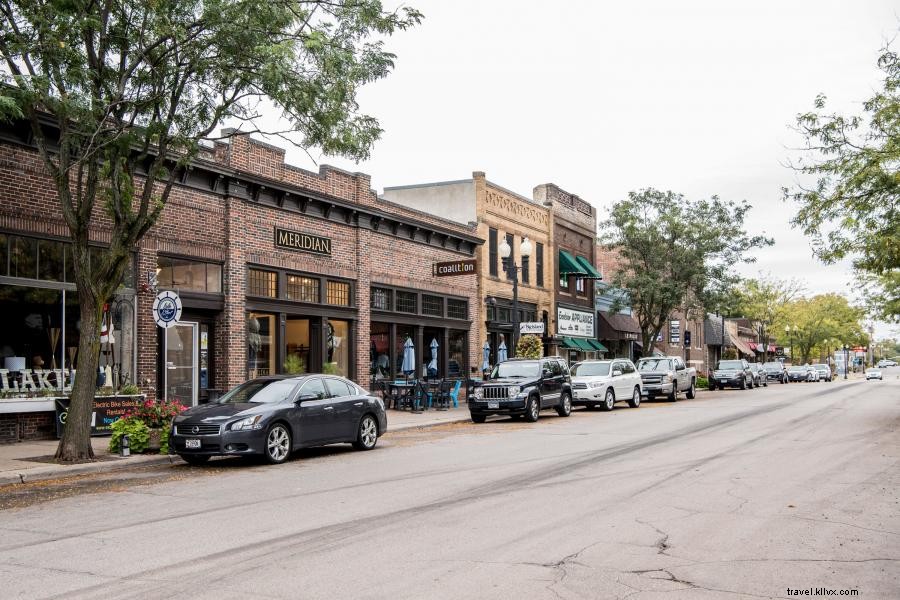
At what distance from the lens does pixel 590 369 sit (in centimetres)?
2917

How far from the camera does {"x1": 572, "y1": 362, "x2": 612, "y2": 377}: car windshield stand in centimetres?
2883

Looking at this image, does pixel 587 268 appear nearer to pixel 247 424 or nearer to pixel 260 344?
pixel 260 344

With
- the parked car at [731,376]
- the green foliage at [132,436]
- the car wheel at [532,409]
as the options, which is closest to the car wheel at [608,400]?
the car wheel at [532,409]

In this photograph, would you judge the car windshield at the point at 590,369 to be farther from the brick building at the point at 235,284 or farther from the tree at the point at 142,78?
the tree at the point at 142,78

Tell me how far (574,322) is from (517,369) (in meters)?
19.3

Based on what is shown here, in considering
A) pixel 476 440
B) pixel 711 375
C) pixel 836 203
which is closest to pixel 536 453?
pixel 476 440

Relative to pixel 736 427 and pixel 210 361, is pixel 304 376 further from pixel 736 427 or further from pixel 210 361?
pixel 736 427

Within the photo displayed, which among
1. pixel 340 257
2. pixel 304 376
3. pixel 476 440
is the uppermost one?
pixel 340 257

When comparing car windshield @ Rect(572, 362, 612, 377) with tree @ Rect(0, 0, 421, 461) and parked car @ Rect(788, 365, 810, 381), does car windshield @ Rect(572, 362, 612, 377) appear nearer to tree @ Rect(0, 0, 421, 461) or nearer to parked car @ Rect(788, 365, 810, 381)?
tree @ Rect(0, 0, 421, 461)

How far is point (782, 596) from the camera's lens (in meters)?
5.70

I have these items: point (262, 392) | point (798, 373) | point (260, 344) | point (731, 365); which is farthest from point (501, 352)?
point (798, 373)

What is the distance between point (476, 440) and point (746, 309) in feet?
196

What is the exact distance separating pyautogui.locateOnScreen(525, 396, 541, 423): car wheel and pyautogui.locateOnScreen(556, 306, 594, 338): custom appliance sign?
17509 mm

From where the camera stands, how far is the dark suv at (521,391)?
22.3 metres
